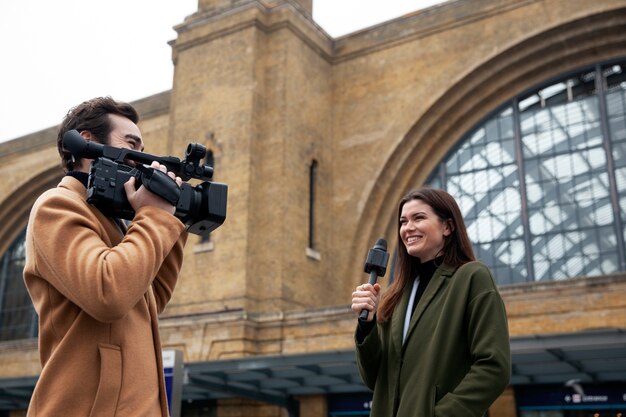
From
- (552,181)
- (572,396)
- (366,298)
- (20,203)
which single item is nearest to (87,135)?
(366,298)

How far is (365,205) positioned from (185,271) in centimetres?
488

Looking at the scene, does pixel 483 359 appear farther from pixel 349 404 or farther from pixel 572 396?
pixel 349 404

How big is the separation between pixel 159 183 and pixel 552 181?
16668 millimetres

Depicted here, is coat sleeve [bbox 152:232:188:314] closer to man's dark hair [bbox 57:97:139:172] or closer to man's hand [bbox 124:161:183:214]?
man's hand [bbox 124:161:183:214]

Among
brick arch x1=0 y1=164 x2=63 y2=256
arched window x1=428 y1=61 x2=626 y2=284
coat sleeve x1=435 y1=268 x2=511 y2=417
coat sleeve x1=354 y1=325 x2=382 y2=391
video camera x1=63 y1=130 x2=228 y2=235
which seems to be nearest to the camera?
video camera x1=63 y1=130 x2=228 y2=235

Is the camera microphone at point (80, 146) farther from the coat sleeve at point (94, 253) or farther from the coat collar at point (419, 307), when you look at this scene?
the coat collar at point (419, 307)

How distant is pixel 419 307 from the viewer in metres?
3.00

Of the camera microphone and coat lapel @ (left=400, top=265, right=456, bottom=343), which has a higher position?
the camera microphone

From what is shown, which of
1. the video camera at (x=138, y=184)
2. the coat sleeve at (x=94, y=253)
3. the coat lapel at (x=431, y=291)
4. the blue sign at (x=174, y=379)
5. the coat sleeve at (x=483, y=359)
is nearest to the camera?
the coat sleeve at (x=94, y=253)

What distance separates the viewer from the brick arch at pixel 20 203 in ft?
86.6

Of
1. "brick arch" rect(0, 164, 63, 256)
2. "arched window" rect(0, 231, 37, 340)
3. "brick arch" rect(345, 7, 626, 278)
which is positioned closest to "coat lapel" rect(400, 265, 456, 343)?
"brick arch" rect(345, 7, 626, 278)

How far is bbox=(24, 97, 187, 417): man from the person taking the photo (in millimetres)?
1998

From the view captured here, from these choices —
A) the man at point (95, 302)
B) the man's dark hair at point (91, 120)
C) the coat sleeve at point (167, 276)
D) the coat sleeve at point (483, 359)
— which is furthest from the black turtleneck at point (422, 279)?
the man's dark hair at point (91, 120)

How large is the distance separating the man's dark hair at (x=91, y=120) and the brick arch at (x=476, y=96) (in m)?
16.5
